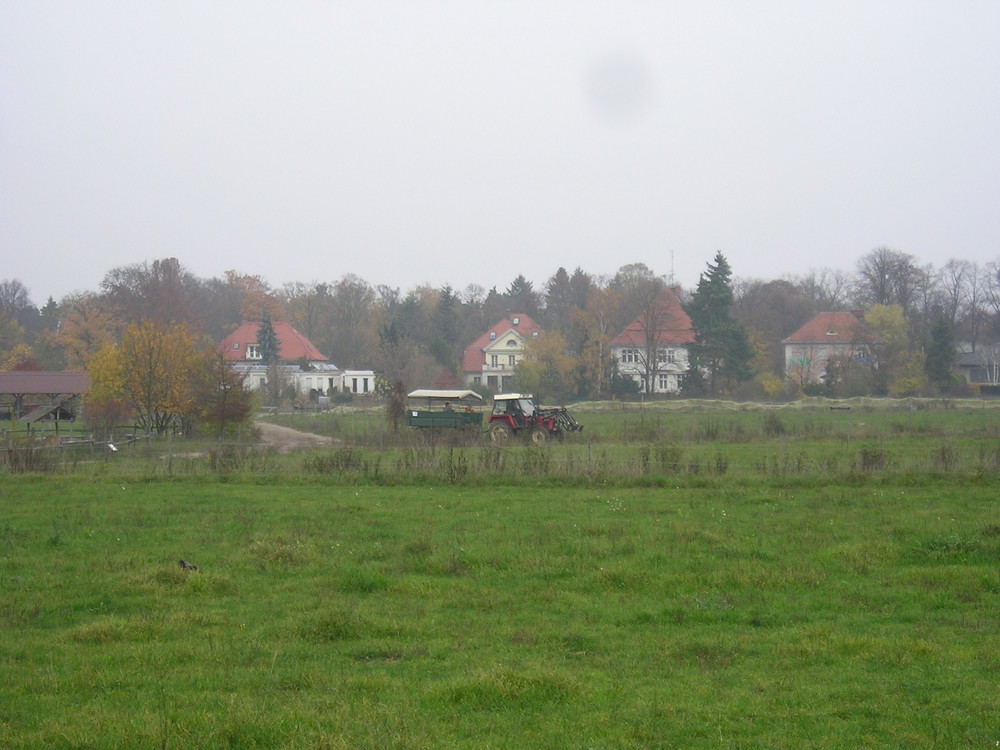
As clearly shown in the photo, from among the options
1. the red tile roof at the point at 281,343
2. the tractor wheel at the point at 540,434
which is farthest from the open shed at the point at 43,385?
the red tile roof at the point at 281,343

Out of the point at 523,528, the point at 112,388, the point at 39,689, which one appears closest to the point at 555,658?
the point at 39,689

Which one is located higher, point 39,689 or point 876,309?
point 876,309

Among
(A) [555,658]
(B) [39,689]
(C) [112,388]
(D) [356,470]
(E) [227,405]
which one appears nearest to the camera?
(B) [39,689]

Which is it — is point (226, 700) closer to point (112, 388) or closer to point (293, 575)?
point (293, 575)

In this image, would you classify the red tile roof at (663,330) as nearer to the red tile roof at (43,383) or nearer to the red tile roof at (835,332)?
the red tile roof at (835,332)

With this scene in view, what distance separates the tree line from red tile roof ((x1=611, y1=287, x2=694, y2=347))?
156cm

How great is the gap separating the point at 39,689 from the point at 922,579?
9.92 metres

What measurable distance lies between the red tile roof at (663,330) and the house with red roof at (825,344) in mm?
9435

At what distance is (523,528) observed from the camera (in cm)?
1539

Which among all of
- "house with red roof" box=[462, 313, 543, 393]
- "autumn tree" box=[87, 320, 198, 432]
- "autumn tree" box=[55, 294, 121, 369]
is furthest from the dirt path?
"house with red roof" box=[462, 313, 543, 393]

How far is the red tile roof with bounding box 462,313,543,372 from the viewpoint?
97.0m

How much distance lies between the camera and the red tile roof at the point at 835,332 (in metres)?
70.1

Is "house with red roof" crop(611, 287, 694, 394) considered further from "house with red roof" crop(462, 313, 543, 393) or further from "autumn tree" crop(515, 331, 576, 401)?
"house with red roof" crop(462, 313, 543, 393)

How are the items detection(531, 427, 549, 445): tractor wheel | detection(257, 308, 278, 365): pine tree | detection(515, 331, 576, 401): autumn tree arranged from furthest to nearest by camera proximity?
detection(257, 308, 278, 365): pine tree < detection(515, 331, 576, 401): autumn tree < detection(531, 427, 549, 445): tractor wheel
